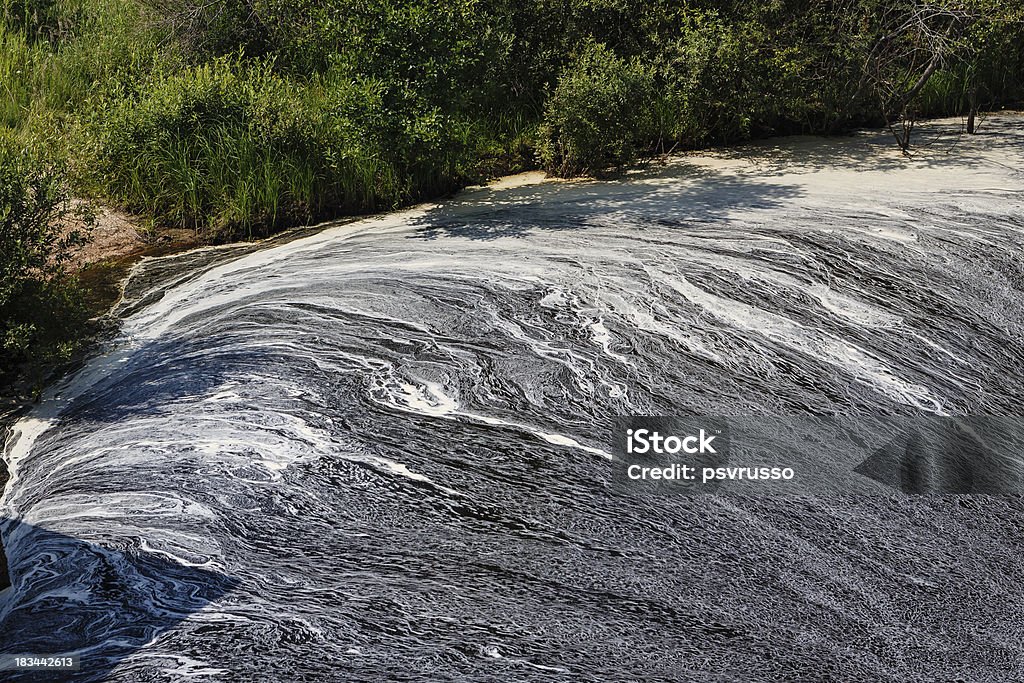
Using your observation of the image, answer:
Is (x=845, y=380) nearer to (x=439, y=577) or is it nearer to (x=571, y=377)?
(x=571, y=377)

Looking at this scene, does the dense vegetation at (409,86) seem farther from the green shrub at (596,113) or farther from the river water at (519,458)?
the river water at (519,458)

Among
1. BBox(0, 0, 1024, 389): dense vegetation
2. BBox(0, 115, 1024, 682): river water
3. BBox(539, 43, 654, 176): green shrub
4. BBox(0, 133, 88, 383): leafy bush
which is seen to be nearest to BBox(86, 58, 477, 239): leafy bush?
BBox(0, 0, 1024, 389): dense vegetation

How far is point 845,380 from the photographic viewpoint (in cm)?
538

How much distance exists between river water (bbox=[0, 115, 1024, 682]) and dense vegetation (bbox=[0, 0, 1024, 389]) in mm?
824

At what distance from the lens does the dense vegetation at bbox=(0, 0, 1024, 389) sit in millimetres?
8062

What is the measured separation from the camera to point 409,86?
7.98 meters

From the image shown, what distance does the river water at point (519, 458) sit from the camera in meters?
3.59

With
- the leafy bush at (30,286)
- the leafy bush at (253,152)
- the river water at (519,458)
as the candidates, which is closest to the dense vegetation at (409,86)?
the leafy bush at (253,152)

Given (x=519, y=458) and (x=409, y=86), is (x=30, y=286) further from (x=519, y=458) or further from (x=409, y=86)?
(x=409, y=86)

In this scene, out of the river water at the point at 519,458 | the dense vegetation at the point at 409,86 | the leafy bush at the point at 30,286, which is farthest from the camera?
the dense vegetation at the point at 409,86

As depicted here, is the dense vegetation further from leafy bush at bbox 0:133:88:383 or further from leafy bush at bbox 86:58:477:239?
leafy bush at bbox 0:133:88:383

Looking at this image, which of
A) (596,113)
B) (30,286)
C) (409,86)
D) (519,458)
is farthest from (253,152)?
(519,458)

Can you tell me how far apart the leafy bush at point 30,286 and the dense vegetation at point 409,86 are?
1.06 metres

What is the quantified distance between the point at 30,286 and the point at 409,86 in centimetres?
336
